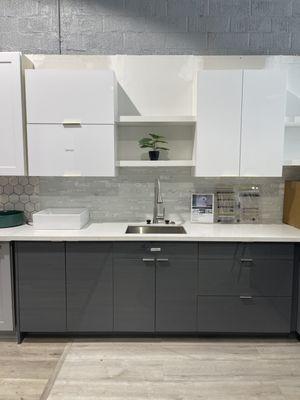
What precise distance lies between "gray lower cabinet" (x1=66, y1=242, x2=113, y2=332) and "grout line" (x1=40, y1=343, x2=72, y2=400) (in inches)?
5.8

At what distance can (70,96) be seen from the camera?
2.51 meters

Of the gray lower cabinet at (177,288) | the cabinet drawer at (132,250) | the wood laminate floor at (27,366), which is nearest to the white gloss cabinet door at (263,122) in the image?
the gray lower cabinet at (177,288)

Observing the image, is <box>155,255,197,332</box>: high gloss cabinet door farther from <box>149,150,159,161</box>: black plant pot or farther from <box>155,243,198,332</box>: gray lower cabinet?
<box>149,150,159,161</box>: black plant pot

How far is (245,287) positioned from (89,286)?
1188 millimetres

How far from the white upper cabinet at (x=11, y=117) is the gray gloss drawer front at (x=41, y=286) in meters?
0.65

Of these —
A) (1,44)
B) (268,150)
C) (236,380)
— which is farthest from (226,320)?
(1,44)

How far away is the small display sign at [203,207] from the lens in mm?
2910

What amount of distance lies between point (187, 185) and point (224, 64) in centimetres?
110

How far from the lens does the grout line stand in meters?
1.97

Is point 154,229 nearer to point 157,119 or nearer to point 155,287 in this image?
point 155,287

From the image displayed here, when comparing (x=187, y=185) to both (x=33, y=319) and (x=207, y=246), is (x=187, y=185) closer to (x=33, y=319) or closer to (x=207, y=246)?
(x=207, y=246)

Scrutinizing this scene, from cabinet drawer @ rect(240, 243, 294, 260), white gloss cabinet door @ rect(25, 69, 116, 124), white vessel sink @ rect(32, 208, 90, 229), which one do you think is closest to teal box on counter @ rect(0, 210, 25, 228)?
white vessel sink @ rect(32, 208, 90, 229)

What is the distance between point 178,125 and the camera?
289cm

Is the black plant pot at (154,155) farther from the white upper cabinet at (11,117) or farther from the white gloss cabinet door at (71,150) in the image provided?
the white upper cabinet at (11,117)
